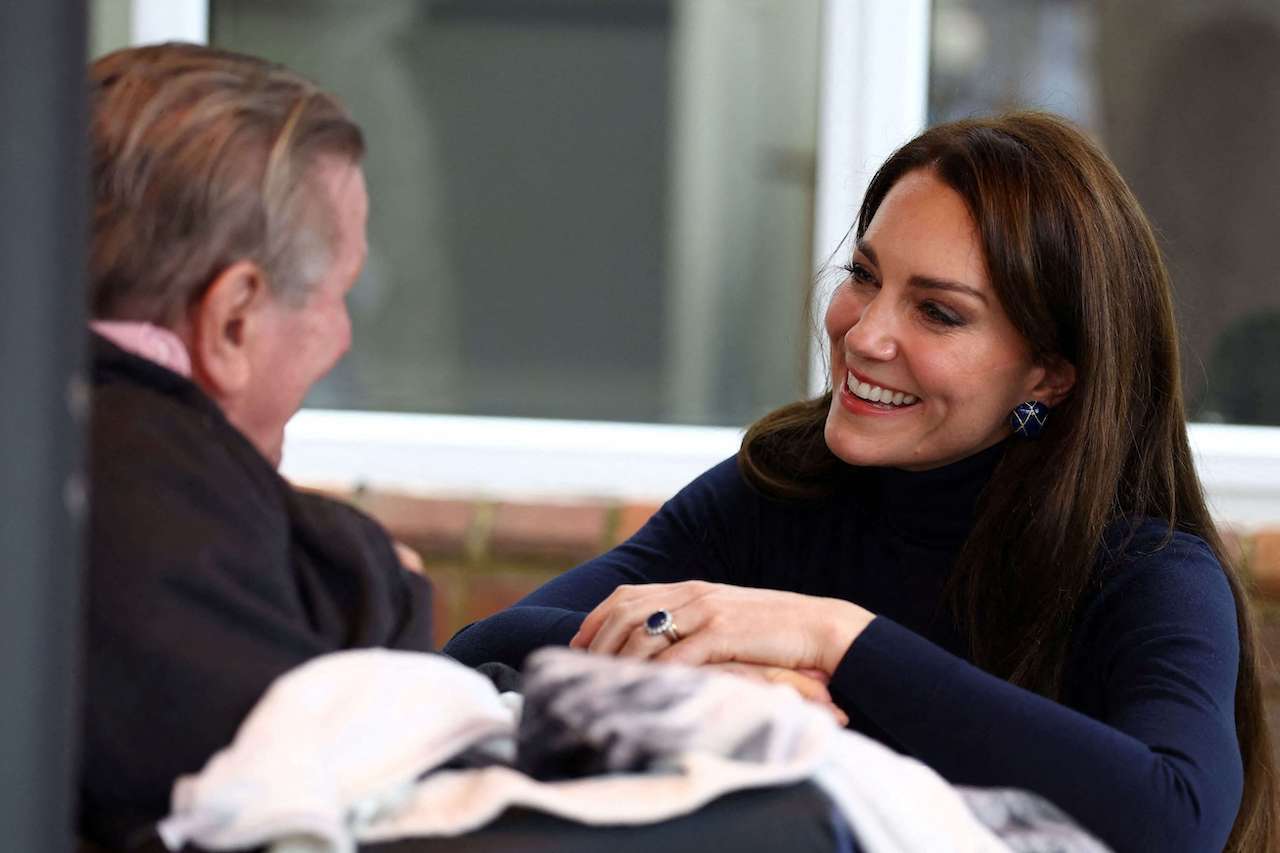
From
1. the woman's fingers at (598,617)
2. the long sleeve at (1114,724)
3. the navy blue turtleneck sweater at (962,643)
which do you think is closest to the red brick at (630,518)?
the navy blue turtleneck sweater at (962,643)

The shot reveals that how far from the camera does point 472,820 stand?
742 mm

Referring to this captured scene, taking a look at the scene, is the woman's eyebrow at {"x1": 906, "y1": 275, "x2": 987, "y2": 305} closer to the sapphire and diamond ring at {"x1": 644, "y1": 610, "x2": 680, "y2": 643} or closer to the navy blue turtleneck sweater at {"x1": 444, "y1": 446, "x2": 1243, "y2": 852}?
the navy blue turtleneck sweater at {"x1": 444, "y1": 446, "x2": 1243, "y2": 852}

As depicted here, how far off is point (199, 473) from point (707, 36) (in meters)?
1.97

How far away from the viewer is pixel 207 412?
0.83 metres

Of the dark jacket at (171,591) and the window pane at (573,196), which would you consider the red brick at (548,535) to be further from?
the dark jacket at (171,591)

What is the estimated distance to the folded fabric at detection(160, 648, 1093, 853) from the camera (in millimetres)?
725

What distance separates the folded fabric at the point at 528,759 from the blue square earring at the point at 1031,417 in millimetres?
780

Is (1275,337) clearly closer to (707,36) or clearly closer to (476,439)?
(707,36)

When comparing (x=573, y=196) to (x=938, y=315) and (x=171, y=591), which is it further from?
(x=171, y=591)

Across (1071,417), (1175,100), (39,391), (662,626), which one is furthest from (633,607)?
(1175,100)

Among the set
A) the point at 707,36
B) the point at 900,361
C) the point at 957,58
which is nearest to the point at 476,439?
the point at 707,36

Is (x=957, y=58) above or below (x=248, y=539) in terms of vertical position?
above

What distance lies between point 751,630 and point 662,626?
0.08 metres

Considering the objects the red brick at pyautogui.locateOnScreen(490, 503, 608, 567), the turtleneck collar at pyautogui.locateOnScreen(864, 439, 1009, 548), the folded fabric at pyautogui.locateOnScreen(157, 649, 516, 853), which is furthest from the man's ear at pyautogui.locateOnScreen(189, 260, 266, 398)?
the red brick at pyautogui.locateOnScreen(490, 503, 608, 567)
